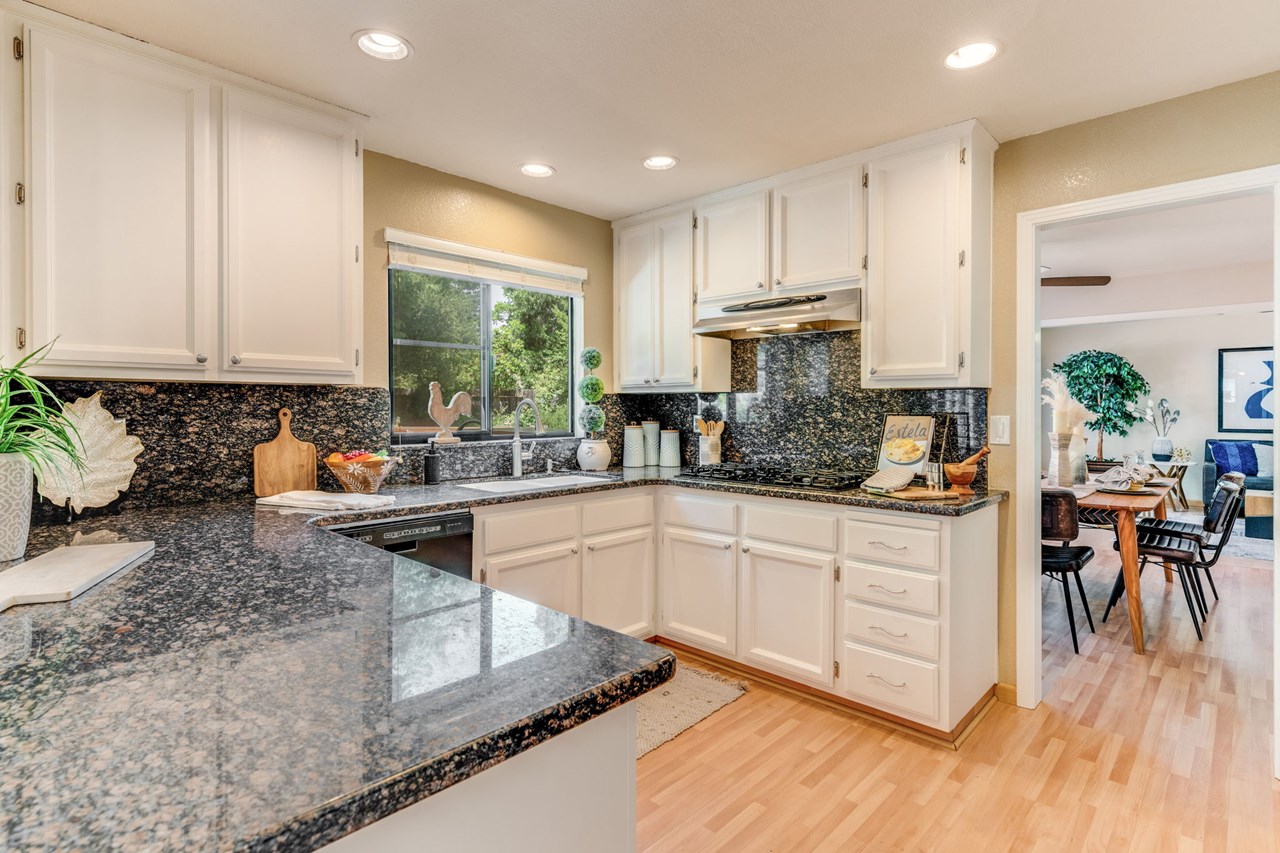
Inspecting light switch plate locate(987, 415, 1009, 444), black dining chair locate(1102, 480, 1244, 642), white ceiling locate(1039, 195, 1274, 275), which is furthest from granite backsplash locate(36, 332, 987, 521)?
black dining chair locate(1102, 480, 1244, 642)

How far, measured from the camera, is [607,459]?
3.52m

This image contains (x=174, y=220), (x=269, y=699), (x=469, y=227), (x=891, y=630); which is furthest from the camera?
(x=469, y=227)

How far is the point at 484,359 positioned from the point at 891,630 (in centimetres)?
230

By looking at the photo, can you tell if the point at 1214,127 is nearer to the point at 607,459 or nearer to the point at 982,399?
the point at 982,399

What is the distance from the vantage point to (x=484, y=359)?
3.32 m

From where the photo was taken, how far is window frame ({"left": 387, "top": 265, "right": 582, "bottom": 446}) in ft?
9.57

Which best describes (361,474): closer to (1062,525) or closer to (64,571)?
(64,571)

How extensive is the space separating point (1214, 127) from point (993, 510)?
5.16 feet

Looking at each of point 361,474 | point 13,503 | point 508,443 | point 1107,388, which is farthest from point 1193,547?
point 13,503

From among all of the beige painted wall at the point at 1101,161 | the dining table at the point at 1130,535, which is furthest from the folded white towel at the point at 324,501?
the dining table at the point at 1130,535

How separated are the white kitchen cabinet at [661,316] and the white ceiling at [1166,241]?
82.8 inches

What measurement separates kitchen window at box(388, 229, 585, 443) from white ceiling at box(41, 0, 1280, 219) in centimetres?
59

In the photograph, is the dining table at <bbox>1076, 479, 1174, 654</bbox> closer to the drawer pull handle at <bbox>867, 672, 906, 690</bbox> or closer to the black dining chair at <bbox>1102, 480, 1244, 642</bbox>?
the black dining chair at <bbox>1102, 480, 1244, 642</bbox>

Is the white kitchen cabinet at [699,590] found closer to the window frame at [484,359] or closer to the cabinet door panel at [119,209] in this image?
the window frame at [484,359]
